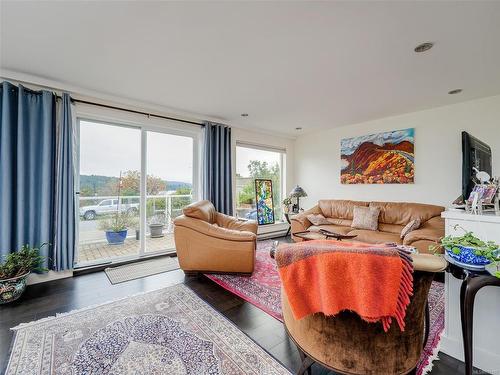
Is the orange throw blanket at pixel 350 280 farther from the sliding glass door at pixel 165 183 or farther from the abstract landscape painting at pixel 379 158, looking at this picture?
the abstract landscape painting at pixel 379 158

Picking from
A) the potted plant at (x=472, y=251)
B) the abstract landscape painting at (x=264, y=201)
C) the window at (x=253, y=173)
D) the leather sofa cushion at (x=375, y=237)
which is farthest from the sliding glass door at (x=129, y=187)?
the potted plant at (x=472, y=251)

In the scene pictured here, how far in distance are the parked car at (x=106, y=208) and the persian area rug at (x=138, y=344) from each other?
64.4 inches

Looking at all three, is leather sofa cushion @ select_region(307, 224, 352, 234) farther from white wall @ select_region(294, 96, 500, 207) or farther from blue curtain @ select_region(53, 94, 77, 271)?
blue curtain @ select_region(53, 94, 77, 271)

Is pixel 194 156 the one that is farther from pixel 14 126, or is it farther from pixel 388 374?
pixel 388 374

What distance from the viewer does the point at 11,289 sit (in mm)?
2287

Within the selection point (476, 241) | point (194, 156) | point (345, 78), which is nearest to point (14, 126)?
point (194, 156)

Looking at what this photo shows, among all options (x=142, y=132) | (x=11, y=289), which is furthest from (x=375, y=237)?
(x=11, y=289)

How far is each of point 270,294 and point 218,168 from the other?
2.54 meters

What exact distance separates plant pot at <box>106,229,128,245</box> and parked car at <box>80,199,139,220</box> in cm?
33

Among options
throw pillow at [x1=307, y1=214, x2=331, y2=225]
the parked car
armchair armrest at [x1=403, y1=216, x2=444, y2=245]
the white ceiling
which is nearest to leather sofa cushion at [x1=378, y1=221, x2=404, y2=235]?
armchair armrest at [x1=403, y1=216, x2=444, y2=245]

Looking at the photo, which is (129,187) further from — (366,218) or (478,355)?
(478,355)

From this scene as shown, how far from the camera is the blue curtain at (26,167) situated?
2.52 metres

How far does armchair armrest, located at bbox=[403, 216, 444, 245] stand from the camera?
9.36 feet

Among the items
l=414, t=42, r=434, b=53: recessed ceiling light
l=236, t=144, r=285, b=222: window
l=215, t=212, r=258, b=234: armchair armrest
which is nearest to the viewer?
l=414, t=42, r=434, b=53: recessed ceiling light
